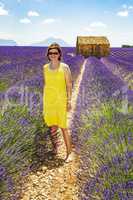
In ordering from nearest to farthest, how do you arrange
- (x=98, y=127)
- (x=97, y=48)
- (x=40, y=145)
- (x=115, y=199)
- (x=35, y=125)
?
1. (x=115, y=199)
2. (x=98, y=127)
3. (x=35, y=125)
4. (x=40, y=145)
5. (x=97, y=48)

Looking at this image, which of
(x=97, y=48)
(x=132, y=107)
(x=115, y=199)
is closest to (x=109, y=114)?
(x=132, y=107)

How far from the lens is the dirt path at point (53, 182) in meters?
4.01

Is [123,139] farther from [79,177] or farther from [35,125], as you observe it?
[35,125]

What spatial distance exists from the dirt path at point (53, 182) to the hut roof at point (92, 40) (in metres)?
27.7

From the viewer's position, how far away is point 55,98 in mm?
5000

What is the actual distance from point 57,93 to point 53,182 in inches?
43.2

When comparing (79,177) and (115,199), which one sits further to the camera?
(79,177)

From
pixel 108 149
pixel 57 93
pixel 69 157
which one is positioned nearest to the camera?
pixel 108 149

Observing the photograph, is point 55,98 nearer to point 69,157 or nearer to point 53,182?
point 69,157

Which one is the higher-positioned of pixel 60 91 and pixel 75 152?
pixel 60 91

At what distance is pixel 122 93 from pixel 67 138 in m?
0.97

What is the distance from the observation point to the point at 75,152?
5.26 meters

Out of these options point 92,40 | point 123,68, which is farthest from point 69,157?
point 92,40

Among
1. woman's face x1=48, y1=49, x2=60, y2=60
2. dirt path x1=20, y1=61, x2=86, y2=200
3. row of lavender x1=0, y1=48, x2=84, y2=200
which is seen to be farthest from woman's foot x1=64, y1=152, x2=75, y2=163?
woman's face x1=48, y1=49, x2=60, y2=60
